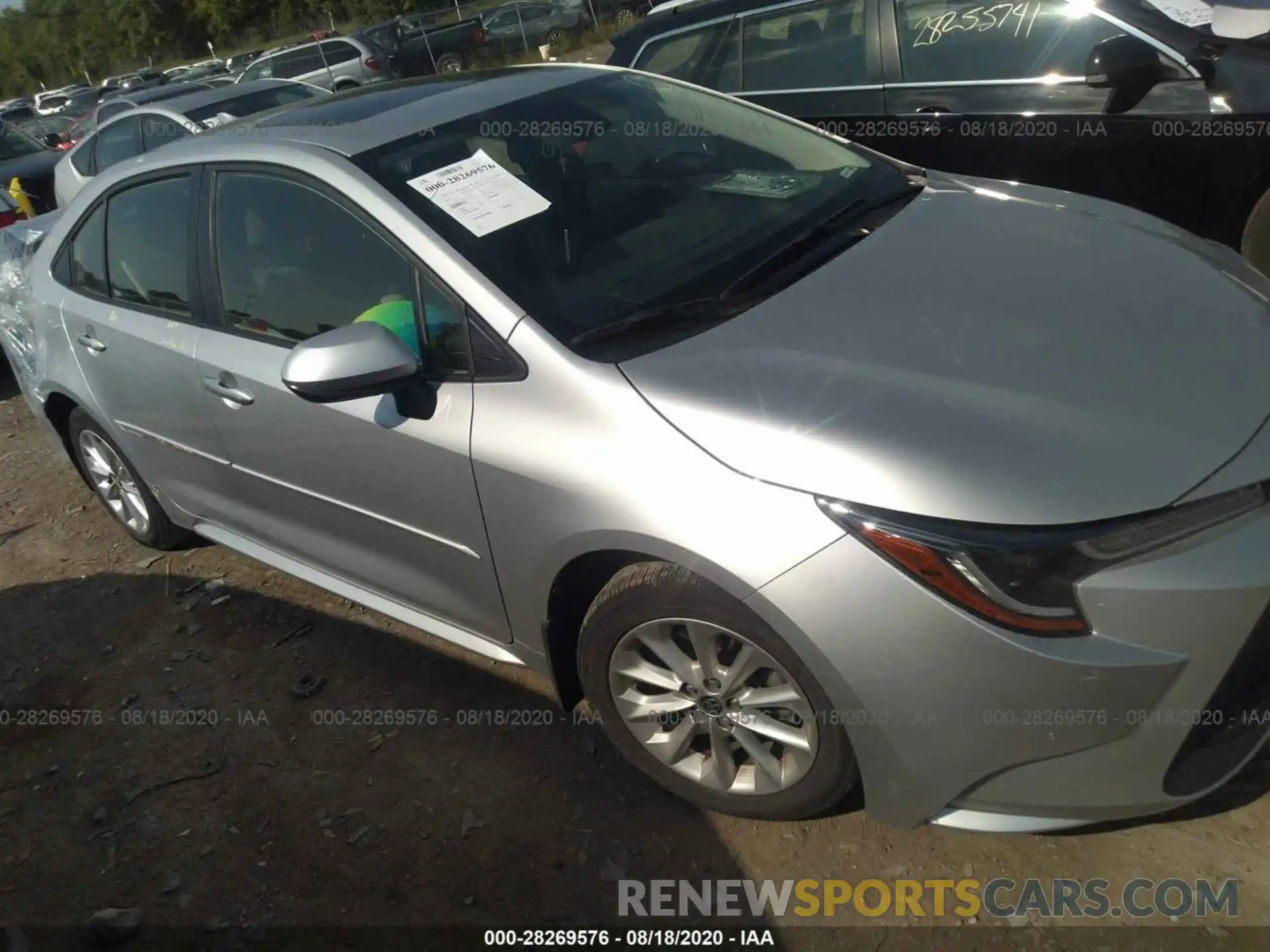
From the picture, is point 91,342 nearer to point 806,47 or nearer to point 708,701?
point 708,701

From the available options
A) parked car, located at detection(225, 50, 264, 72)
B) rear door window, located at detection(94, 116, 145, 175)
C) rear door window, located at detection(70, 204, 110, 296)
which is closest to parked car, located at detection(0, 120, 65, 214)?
rear door window, located at detection(94, 116, 145, 175)

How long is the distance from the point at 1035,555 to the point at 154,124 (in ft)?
29.0

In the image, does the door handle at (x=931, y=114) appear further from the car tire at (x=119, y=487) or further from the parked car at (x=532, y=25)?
the parked car at (x=532, y=25)

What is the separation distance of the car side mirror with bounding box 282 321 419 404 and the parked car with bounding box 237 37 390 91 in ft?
61.1

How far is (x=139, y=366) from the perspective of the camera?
11.1 ft

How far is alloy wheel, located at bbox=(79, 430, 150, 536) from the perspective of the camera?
13.5ft

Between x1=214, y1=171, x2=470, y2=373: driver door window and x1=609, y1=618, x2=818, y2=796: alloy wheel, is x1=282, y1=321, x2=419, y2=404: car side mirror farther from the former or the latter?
x1=609, y1=618, x2=818, y2=796: alloy wheel

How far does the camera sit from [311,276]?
2771 millimetres

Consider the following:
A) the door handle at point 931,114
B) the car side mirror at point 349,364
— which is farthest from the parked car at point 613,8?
the car side mirror at point 349,364

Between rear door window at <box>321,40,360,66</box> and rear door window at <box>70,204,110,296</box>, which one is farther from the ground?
rear door window at <box>321,40,360,66</box>

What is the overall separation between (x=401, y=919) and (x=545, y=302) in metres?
1.52

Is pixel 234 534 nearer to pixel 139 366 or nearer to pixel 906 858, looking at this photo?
pixel 139 366

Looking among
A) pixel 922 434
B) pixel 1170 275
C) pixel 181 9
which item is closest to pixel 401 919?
pixel 922 434

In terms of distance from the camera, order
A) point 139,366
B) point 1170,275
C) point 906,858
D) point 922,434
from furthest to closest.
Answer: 1. point 139,366
2. point 1170,275
3. point 906,858
4. point 922,434
